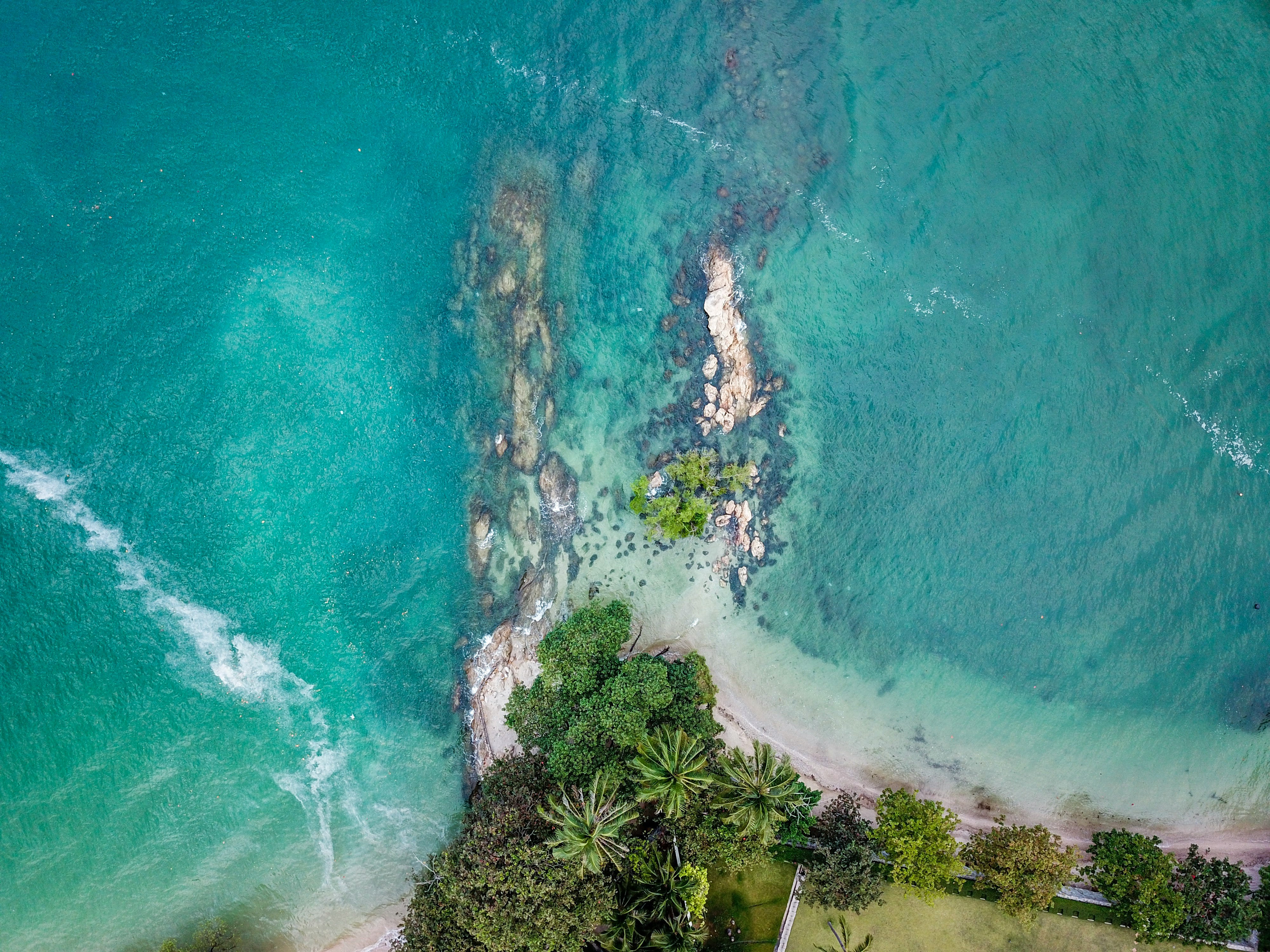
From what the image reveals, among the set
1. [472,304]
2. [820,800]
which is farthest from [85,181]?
[820,800]

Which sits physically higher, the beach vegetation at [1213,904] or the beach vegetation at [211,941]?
the beach vegetation at [1213,904]

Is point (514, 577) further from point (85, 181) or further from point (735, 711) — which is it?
point (85, 181)

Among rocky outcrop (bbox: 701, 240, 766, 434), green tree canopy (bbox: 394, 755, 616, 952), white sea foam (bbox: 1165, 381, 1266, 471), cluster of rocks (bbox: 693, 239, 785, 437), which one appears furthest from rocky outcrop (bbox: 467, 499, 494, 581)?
white sea foam (bbox: 1165, 381, 1266, 471)

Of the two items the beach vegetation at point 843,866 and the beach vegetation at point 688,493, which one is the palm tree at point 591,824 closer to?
the beach vegetation at point 843,866

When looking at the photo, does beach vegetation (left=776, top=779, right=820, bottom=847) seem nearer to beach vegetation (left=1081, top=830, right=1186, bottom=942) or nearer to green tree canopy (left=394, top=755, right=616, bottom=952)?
green tree canopy (left=394, top=755, right=616, bottom=952)

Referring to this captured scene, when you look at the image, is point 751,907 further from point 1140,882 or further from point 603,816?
point 1140,882

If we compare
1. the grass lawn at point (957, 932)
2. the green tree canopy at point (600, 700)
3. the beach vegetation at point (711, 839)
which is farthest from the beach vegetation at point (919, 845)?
the green tree canopy at point (600, 700)
